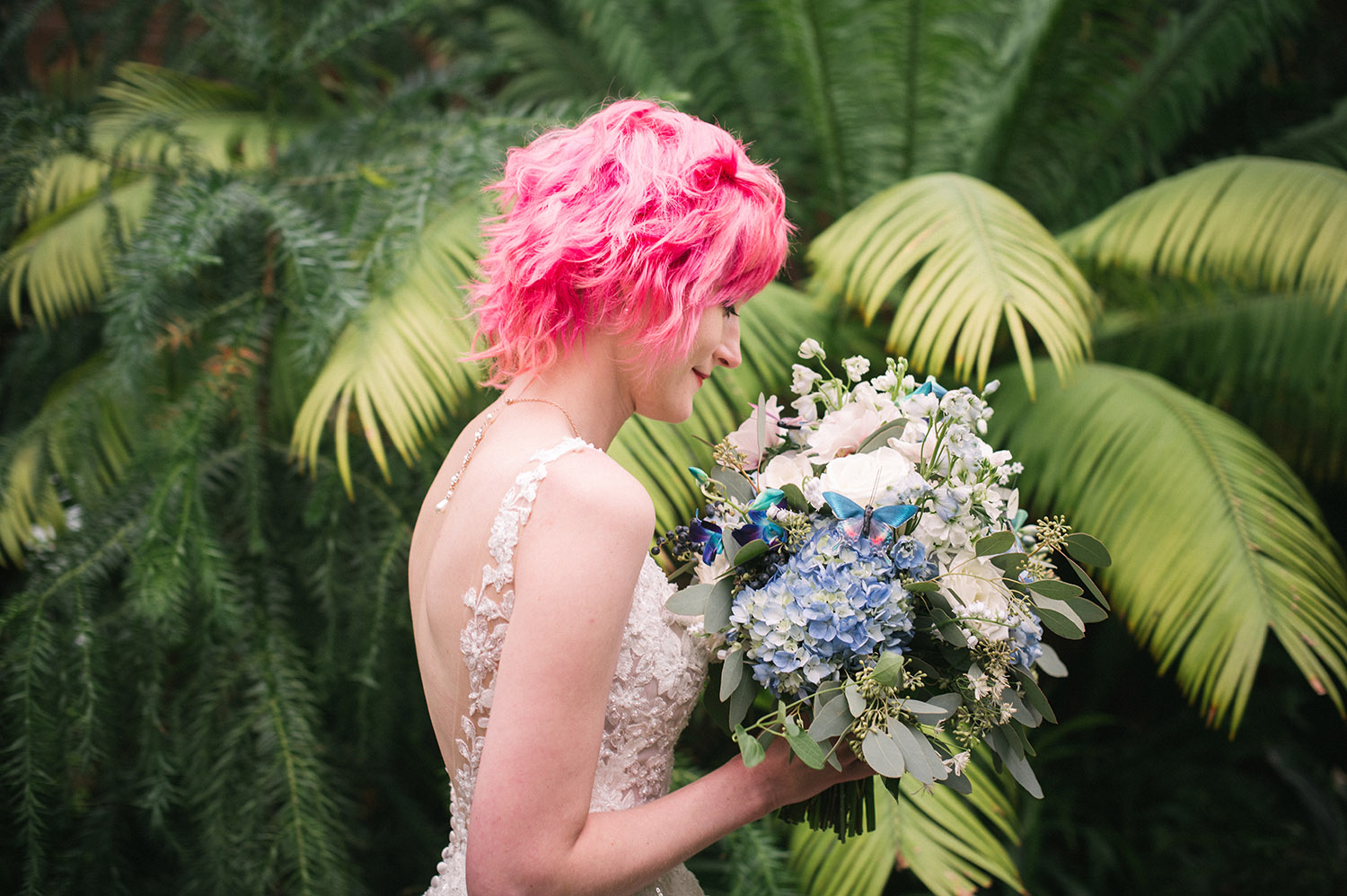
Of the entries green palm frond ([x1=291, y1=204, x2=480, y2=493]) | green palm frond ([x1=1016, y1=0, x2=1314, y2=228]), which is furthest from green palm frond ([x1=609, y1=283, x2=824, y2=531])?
green palm frond ([x1=1016, y1=0, x2=1314, y2=228])

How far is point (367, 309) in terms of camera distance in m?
1.62

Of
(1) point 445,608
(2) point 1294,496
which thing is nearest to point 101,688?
(1) point 445,608

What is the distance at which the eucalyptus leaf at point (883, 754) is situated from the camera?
764 millimetres

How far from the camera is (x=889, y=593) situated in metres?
0.81

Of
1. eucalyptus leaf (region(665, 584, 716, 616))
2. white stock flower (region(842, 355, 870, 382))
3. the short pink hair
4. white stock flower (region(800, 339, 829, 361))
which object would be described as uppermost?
the short pink hair

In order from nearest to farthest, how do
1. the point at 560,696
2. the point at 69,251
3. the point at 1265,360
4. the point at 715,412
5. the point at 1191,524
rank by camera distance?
1. the point at 560,696
2. the point at 1191,524
3. the point at 715,412
4. the point at 69,251
5. the point at 1265,360

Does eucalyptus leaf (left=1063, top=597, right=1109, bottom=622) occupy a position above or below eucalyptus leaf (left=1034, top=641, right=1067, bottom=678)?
above

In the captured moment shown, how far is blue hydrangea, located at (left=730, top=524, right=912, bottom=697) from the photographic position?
2.65ft

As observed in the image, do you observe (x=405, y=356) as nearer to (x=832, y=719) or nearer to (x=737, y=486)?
(x=737, y=486)

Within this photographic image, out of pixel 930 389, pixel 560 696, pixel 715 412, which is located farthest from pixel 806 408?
pixel 715 412

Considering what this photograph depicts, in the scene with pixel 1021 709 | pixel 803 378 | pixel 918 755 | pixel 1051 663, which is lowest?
pixel 1051 663

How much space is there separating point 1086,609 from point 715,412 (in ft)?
3.29

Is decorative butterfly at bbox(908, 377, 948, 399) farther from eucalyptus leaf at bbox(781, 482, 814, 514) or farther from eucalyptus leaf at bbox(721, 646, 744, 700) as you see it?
eucalyptus leaf at bbox(721, 646, 744, 700)

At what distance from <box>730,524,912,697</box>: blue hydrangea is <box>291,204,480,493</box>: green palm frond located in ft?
2.60
